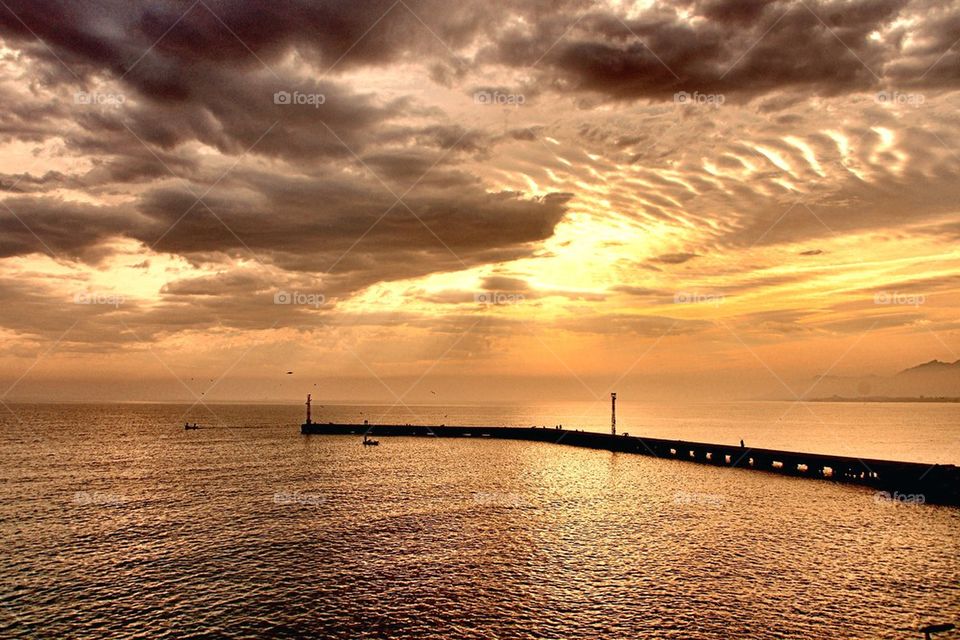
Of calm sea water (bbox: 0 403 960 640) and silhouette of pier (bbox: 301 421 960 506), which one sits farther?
silhouette of pier (bbox: 301 421 960 506)

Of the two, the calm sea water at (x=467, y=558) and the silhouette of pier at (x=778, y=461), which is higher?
the silhouette of pier at (x=778, y=461)

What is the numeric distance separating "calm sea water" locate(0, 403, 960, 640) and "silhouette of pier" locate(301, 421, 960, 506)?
458cm

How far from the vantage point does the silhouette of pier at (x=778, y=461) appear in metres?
59.6

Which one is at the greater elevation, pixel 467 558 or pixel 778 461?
pixel 778 461

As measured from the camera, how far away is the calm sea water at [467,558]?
90.2 feet

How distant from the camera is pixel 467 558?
37344mm

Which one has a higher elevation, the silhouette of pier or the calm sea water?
the silhouette of pier

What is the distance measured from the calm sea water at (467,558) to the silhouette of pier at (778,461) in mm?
4576

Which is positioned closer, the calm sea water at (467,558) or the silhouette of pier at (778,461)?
the calm sea water at (467,558)

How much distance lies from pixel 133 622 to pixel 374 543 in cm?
1623

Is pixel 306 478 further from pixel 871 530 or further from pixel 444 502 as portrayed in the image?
pixel 871 530

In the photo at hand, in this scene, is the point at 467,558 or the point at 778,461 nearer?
the point at 467,558

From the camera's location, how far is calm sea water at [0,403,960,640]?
2748cm

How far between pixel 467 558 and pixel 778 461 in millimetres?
66113
